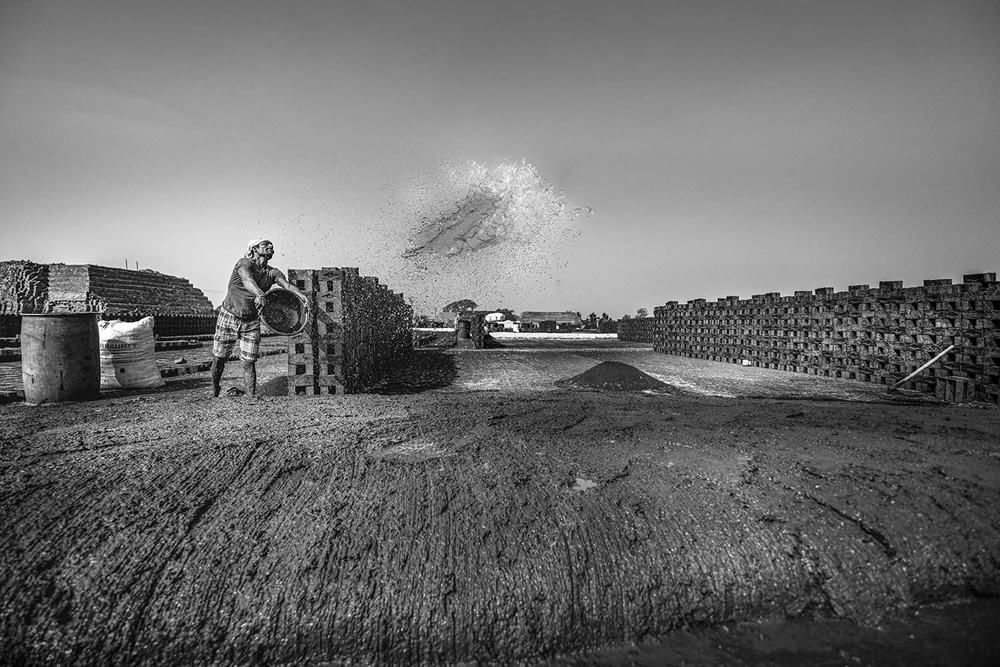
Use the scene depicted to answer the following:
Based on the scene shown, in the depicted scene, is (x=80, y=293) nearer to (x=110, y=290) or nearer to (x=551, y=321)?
(x=110, y=290)

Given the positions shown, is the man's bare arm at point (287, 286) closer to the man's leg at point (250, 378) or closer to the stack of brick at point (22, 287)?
the man's leg at point (250, 378)

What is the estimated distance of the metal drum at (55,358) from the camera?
532 cm

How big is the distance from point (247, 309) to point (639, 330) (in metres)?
23.1

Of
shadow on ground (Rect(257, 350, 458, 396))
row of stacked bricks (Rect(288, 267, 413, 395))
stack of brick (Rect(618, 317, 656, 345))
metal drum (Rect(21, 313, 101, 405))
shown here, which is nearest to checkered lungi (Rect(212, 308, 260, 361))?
row of stacked bricks (Rect(288, 267, 413, 395))

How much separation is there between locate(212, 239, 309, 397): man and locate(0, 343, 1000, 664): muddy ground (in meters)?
2.25

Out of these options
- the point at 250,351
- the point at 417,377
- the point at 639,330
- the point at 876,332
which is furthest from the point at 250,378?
the point at 639,330

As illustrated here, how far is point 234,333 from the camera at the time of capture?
571cm

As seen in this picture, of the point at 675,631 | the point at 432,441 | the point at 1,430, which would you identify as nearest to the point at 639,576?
the point at 675,631

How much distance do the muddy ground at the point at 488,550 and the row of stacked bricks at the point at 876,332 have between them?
446 centimetres

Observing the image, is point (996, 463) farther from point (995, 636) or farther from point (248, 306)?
point (248, 306)

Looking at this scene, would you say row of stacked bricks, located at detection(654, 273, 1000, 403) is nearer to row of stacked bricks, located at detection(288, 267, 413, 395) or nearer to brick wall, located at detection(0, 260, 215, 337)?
row of stacked bricks, located at detection(288, 267, 413, 395)

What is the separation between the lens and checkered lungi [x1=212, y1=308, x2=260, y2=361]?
5664 mm

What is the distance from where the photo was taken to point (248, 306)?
5613 millimetres

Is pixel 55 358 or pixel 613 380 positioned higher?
pixel 55 358
